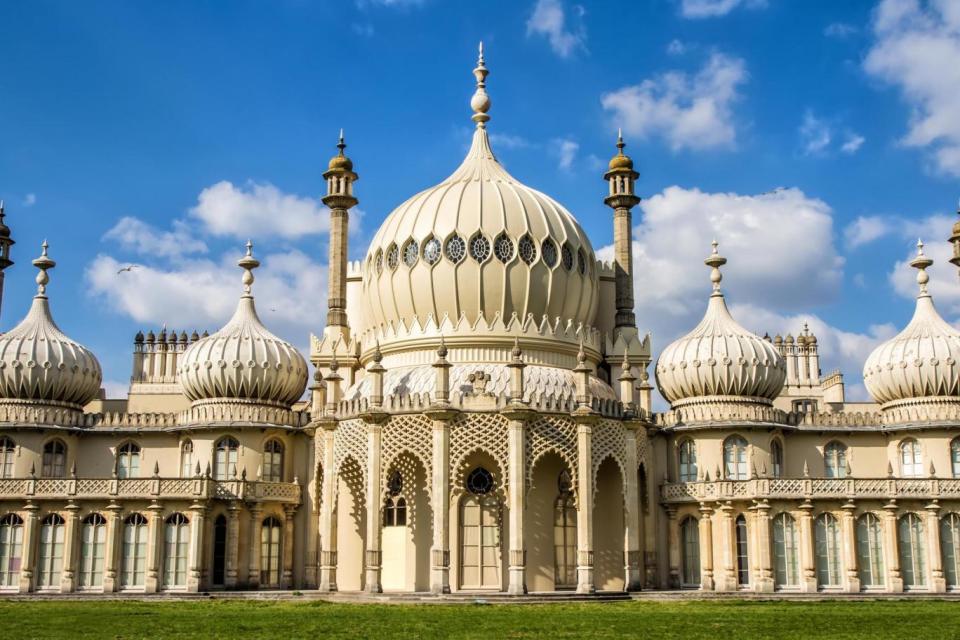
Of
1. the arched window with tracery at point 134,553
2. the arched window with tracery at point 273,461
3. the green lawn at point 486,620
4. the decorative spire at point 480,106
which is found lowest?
the green lawn at point 486,620

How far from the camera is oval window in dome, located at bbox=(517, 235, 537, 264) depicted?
1665 inches

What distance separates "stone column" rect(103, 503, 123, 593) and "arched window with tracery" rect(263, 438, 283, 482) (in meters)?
5.69

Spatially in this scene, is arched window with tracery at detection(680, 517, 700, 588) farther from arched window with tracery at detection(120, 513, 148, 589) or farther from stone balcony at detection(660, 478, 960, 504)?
arched window with tracery at detection(120, 513, 148, 589)

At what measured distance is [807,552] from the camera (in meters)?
40.0

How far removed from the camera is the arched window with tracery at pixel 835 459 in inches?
1742

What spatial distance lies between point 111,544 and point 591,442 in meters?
17.2

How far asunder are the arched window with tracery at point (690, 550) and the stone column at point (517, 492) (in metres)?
8.79

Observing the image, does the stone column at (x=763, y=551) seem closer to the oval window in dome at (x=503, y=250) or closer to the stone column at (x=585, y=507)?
the stone column at (x=585, y=507)

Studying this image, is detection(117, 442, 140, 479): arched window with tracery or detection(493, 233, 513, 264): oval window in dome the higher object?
detection(493, 233, 513, 264): oval window in dome

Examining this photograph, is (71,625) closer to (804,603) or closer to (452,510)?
(452,510)

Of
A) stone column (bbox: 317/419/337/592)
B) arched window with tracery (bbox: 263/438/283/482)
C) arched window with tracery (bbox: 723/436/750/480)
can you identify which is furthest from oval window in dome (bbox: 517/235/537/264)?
arched window with tracery (bbox: 263/438/283/482)

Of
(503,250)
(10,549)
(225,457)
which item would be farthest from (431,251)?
(10,549)

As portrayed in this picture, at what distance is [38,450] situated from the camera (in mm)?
43781

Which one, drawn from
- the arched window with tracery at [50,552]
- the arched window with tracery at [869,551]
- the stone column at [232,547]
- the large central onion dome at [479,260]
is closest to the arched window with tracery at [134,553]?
the arched window with tracery at [50,552]
